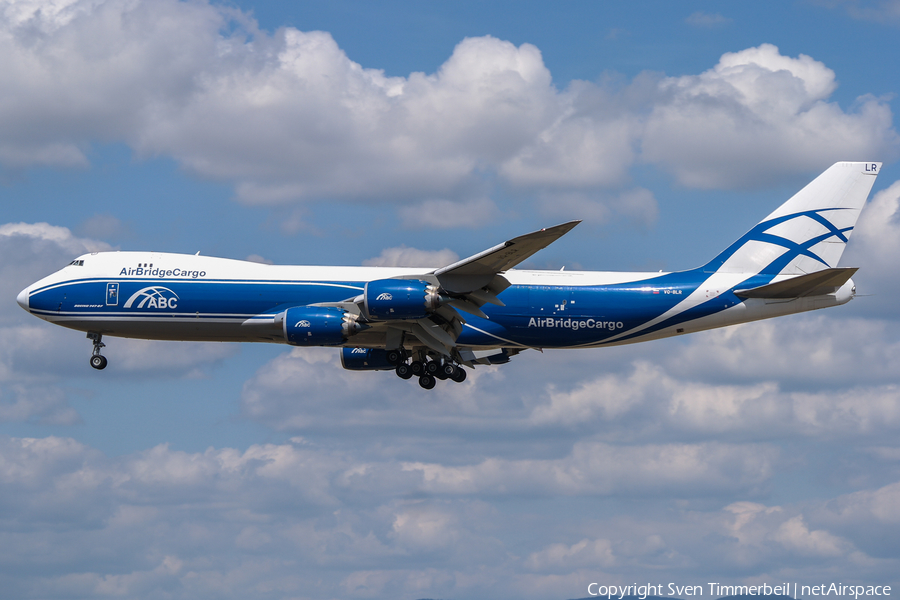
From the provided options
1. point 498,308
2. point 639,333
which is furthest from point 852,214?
point 498,308

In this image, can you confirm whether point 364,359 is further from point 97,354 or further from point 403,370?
point 97,354

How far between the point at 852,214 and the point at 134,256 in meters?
37.2

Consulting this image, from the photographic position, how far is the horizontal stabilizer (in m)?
46.4

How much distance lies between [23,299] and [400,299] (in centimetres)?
2057

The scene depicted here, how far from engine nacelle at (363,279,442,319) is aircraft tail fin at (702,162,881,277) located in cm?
1598

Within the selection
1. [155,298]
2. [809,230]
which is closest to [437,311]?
[155,298]

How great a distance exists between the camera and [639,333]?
5041 centimetres

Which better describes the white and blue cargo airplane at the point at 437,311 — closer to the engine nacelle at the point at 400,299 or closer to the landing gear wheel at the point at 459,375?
the landing gear wheel at the point at 459,375

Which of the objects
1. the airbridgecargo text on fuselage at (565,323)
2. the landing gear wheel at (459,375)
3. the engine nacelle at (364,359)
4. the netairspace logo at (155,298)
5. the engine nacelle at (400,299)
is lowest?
the landing gear wheel at (459,375)

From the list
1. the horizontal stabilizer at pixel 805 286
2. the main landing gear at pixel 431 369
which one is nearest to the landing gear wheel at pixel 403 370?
the main landing gear at pixel 431 369

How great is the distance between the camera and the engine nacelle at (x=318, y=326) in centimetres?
4594

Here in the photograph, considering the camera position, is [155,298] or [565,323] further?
[565,323]

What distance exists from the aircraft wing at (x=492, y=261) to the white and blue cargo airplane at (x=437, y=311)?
5.81 feet

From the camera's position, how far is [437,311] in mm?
45750
